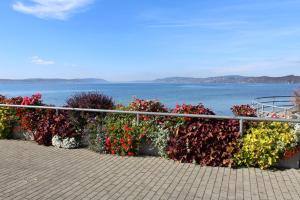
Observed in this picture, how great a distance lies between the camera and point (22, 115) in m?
12.0

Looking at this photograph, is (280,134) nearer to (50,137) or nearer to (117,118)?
(117,118)

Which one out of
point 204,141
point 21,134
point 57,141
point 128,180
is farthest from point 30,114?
point 204,141

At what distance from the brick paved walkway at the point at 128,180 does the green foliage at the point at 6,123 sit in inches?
101

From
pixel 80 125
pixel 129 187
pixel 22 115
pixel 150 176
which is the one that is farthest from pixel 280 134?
pixel 22 115

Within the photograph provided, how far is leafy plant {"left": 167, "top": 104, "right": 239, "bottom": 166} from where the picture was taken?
8.66 metres

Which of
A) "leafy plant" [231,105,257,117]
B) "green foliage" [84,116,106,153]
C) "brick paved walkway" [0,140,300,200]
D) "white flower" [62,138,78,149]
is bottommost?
"brick paved walkway" [0,140,300,200]

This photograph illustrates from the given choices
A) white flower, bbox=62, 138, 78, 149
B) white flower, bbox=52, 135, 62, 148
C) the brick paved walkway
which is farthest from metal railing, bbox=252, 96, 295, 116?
white flower, bbox=52, 135, 62, 148

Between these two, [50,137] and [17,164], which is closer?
[17,164]

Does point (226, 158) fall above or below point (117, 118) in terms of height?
below

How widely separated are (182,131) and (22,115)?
5.30 metres

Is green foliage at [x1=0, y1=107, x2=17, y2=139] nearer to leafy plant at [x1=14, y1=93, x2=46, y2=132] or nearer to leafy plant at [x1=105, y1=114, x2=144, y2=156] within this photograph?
leafy plant at [x1=14, y1=93, x2=46, y2=132]

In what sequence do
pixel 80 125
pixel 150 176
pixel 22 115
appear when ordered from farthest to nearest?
1. pixel 22 115
2. pixel 80 125
3. pixel 150 176

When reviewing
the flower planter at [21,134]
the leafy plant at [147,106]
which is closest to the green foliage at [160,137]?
the leafy plant at [147,106]

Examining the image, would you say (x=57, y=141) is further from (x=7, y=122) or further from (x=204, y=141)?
(x=204, y=141)
